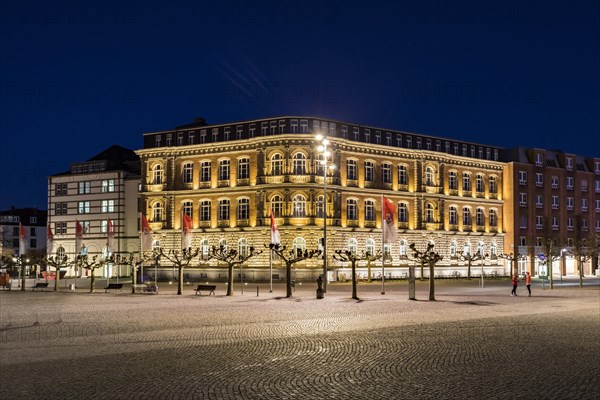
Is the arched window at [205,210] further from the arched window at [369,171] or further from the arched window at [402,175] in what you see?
the arched window at [402,175]

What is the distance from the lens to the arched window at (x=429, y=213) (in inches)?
3612

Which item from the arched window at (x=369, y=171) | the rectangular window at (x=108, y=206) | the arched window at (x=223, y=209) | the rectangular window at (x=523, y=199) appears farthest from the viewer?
the rectangular window at (x=523, y=199)

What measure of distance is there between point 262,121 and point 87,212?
32.8 meters

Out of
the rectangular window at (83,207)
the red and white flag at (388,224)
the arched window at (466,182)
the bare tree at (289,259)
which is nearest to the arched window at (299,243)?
the bare tree at (289,259)

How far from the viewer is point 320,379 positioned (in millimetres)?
17375

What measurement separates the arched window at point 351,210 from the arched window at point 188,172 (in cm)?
1949

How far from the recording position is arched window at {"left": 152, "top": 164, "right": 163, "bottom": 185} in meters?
87.9

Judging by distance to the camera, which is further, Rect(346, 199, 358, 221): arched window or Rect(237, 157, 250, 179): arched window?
Rect(346, 199, 358, 221): arched window

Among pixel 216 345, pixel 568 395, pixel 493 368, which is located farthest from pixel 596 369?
pixel 216 345

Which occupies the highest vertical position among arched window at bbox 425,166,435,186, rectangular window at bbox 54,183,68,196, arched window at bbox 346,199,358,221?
arched window at bbox 425,166,435,186

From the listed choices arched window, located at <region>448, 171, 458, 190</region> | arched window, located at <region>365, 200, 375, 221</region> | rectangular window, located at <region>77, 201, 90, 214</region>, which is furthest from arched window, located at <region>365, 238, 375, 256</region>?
rectangular window, located at <region>77, 201, 90, 214</region>

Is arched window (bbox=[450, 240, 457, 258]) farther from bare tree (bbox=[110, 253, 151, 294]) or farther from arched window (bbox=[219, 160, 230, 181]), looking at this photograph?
bare tree (bbox=[110, 253, 151, 294])

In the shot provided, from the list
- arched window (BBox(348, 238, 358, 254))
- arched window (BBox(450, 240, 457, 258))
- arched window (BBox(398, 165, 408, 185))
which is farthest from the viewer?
arched window (BBox(450, 240, 457, 258))

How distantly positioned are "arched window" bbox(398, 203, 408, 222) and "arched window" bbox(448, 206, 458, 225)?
26.6 feet
